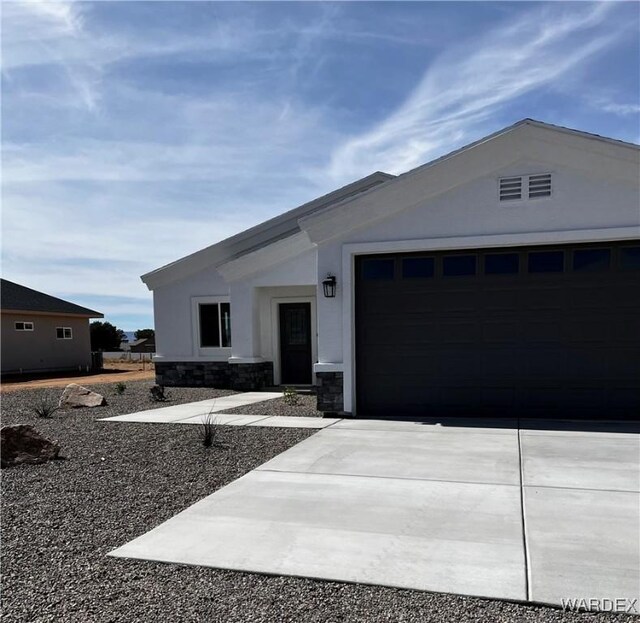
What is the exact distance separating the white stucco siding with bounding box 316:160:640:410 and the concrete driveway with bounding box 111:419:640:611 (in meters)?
3.02

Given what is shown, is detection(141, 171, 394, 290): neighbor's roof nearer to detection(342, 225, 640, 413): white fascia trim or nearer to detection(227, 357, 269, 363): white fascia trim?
detection(227, 357, 269, 363): white fascia trim

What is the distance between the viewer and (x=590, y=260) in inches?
317

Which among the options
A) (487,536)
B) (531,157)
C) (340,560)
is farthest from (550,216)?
(340,560)

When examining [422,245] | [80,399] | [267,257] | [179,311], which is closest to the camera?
[422,245]

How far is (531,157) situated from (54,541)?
8.21m

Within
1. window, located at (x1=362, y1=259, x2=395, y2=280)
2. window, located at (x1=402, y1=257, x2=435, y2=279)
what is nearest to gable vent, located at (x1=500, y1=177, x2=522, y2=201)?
window, located at (x1=402, y1=257, x2=435, y2=279)

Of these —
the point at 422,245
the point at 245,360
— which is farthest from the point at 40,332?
the point at 422,245

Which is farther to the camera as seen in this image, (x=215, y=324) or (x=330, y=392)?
(x=215, y=324)

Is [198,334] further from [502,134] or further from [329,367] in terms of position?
[502,134]

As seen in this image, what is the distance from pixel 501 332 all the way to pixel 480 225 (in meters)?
1.85

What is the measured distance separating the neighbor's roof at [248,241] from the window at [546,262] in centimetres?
736

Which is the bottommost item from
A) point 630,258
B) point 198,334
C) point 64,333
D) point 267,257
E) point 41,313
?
point 198,334

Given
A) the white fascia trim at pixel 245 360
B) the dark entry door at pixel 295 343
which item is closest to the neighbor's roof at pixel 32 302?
the white fascia trim at pixel 245 360

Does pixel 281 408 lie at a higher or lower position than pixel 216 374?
lower
